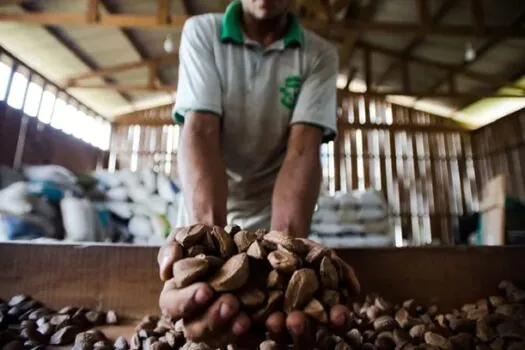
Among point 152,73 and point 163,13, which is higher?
point 152,73

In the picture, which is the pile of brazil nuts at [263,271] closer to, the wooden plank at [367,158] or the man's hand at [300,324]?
the man's hand at [300,324]

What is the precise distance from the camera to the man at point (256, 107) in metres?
1.14

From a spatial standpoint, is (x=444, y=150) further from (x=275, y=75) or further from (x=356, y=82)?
(x=275, y=75)

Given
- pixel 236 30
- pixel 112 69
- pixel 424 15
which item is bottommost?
pixel 236 30

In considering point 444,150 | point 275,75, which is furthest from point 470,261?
point 444,150

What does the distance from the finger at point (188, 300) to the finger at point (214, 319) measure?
0.01 metres

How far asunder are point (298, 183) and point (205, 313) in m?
0.59

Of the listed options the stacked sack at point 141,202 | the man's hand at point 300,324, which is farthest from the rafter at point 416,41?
the man's hand at point 300,324

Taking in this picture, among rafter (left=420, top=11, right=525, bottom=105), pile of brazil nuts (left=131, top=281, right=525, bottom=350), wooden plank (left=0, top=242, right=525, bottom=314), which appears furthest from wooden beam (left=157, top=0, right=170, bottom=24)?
pile of brazil nuts (left=131, top=281, right=525, bottom=350)

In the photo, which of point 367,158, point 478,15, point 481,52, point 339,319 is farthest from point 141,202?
point 481,52

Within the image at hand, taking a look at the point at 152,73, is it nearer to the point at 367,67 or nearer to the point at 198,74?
the point at 367,67

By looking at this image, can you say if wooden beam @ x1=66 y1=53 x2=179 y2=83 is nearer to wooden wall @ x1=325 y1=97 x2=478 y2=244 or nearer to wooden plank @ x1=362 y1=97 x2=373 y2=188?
wooden wall @ x1=325 y1=97 x2=478 y2=244

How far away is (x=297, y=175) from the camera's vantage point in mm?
1151

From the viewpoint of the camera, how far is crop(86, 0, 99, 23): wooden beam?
5.04 m
